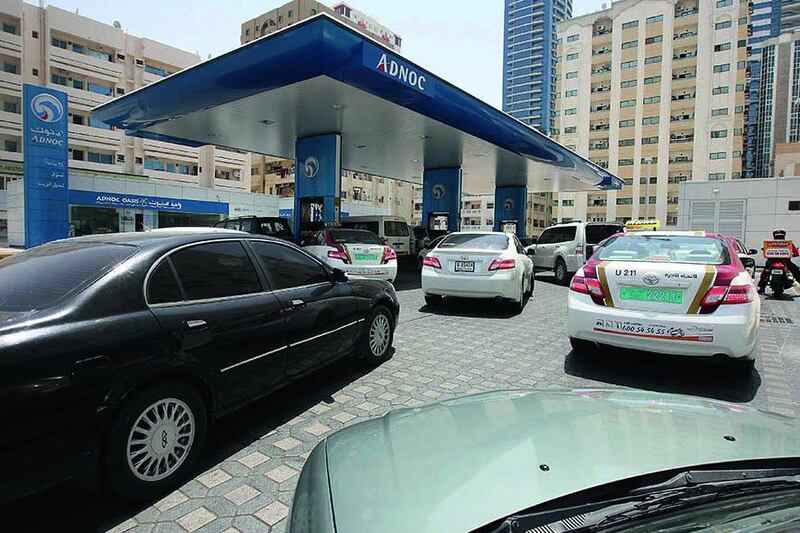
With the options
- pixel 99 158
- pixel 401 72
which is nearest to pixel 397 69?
pixel 401 72

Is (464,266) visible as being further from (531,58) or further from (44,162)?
(531,58)

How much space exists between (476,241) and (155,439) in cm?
641

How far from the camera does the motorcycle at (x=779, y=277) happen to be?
10643 mm

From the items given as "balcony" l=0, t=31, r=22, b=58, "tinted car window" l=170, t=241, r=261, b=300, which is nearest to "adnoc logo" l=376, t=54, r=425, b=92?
"tinted car window" l=170, t=241, r=261, b=300

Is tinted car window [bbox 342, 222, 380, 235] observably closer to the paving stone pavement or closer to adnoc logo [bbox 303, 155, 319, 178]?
adnoc logo [bbox 303, 155, 319, 178]

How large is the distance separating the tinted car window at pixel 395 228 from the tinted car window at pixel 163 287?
1536 cm

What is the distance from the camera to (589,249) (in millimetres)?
12867

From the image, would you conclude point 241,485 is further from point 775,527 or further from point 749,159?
point 749,159

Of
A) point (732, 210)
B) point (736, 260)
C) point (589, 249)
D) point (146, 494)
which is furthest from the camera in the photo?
point (732, 210)

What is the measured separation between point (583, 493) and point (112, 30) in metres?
59.3

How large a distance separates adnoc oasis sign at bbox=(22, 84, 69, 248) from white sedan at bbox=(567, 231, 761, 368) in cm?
2266

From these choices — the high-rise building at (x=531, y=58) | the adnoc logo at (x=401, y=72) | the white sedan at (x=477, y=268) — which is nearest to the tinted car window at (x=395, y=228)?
the adnoc logo at (x=401, y=72)

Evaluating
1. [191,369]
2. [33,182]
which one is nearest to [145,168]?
[33,182]

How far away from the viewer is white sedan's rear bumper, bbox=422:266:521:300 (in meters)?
7.61
